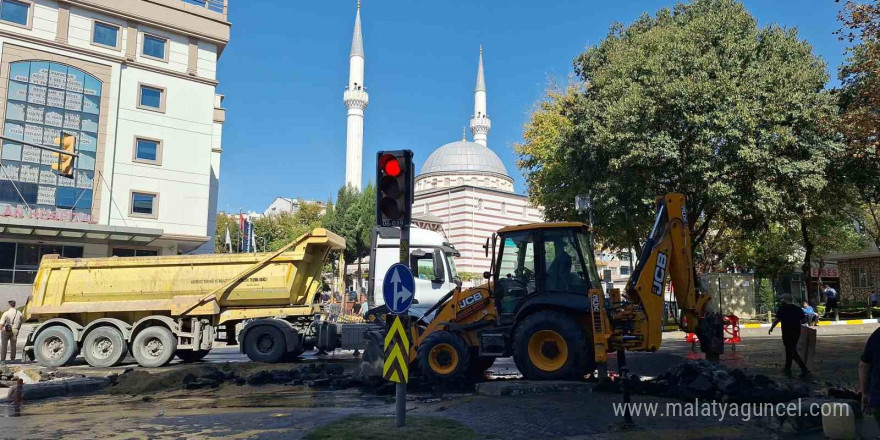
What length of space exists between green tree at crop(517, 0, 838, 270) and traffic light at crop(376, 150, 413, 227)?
15227 millimetres

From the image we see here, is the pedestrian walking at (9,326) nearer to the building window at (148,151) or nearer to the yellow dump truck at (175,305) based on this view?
the yellow dump truck at (175,305)

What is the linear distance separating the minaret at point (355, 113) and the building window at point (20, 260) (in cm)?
4073

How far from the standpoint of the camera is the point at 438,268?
1628 centimetres

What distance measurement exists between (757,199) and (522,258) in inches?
526

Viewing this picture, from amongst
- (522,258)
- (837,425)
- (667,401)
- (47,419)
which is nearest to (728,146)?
(522,258)

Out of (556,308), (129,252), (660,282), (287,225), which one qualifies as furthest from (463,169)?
(556,308)

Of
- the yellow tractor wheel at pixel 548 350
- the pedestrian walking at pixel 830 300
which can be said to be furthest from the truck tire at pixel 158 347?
the pedestrian walking at pixel 830 300

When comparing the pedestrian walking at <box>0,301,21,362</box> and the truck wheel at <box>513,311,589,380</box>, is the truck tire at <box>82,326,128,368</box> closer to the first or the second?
the pedestrian walking at <box>0,301,21,362</box>

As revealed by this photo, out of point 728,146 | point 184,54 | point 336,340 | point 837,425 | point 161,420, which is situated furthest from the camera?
point 184,54

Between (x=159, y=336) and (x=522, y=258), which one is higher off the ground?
(x=522, y=258)

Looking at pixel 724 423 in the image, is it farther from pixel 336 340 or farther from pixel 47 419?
pixel 336 340

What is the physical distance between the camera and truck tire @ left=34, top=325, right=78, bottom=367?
Answer: 16.4m

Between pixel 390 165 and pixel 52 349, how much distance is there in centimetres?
1342

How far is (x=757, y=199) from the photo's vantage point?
2106 centimetres
